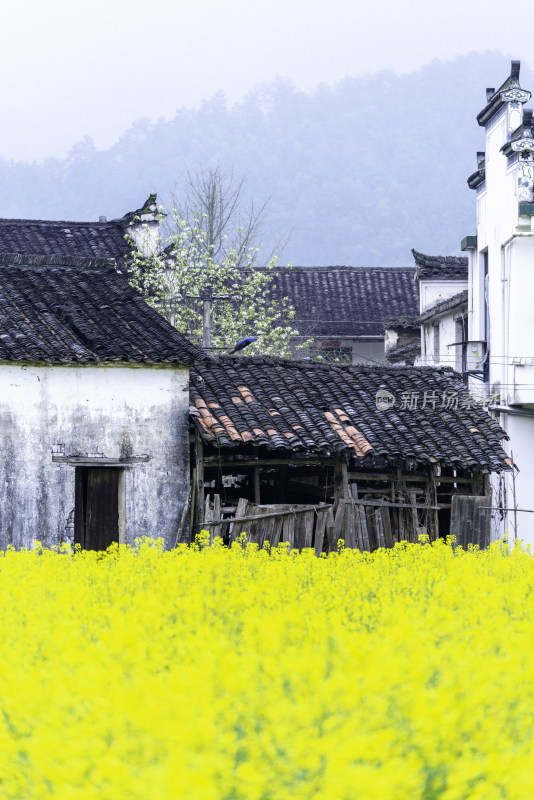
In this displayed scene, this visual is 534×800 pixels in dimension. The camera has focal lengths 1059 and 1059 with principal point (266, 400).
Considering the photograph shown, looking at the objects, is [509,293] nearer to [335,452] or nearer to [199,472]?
[335,452]

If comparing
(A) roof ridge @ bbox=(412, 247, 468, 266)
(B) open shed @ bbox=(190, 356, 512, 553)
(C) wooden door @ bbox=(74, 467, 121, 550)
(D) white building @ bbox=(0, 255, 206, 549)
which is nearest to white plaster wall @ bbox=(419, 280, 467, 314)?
(A) roof ridge @ bbox=(412, 247, 468, 266)

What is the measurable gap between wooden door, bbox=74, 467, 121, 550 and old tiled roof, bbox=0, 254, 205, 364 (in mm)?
1767

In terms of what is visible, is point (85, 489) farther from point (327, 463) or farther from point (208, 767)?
point (208, 767)

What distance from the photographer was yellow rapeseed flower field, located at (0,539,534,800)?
164 inches

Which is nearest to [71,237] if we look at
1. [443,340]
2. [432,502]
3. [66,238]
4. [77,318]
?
[66,238]

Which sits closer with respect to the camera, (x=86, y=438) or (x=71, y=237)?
(x=86, y=438)

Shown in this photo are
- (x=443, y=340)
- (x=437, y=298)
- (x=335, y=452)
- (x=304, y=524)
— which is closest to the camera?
(x=304, y=524)

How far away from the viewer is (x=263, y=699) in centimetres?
494

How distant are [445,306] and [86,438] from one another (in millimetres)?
12507

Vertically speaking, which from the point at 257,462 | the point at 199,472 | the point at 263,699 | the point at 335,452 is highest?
the point at 335,452

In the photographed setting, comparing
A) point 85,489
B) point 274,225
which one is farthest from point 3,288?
point 274,225

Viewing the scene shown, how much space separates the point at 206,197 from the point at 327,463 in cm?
2003

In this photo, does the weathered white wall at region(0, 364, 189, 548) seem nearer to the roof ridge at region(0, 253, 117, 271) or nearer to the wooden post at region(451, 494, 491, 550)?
the roof ridge at region(0, 253, 117, 271)

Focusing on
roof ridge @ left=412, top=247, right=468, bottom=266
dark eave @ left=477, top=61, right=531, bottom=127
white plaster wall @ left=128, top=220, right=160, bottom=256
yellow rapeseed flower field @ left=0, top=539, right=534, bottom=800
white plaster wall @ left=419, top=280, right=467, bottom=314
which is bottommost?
yellow rapeseed flower field @ left=0, top=539, right=534, bottom=800
